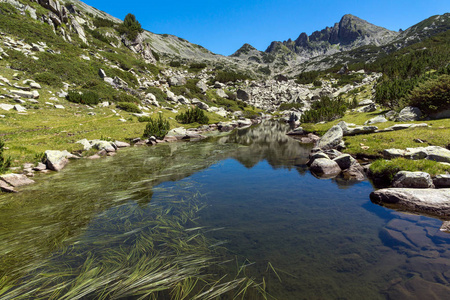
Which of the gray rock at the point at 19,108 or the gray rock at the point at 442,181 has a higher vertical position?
the gray rock at the point at 19,108

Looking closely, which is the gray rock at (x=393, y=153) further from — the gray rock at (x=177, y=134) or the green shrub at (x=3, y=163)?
the gray rock at (x=177, y=134)

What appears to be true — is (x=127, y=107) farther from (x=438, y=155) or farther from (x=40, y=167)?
(x=438, y=155)

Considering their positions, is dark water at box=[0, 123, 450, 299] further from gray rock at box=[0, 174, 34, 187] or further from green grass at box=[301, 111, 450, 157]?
green grass at box=[301, 111, 450, 157]

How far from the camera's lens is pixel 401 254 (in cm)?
667

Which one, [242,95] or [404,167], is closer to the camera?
[404,167]

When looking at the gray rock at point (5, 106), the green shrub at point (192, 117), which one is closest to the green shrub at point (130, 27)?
the green shrub at point (192, 117)

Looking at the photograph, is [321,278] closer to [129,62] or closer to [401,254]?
[401,254]

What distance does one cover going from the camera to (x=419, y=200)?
9852 millimetres

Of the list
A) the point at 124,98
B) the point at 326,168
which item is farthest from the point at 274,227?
the point at 124,98

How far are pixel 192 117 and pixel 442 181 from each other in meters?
47.2

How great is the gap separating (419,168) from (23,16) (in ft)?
285

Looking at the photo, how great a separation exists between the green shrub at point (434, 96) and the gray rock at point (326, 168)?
22624 millimetres

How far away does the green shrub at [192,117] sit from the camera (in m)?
50.3

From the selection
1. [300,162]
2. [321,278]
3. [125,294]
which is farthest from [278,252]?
[300,162]
